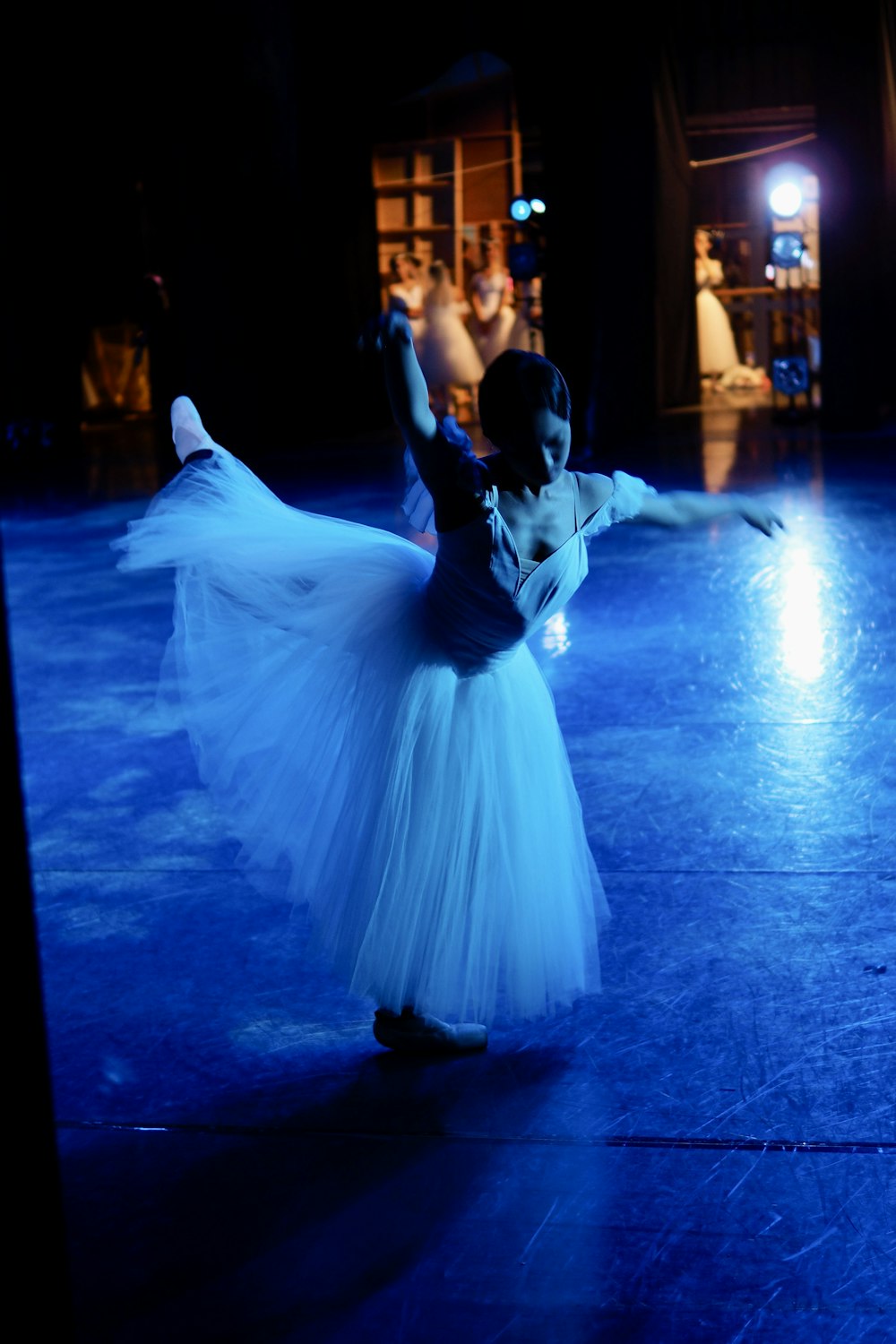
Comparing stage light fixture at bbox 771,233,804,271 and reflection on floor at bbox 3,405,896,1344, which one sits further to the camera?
stage light fixture at bbox 771,233,804,271

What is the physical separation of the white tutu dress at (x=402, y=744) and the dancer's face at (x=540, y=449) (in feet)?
0.21

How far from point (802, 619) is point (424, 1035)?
3.32m

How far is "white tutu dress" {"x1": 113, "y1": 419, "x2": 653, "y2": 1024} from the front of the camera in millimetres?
2129

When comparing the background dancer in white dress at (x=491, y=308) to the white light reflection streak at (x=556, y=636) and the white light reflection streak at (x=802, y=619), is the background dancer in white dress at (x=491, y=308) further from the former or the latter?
the white light reflection streak at (x=556, y=636)

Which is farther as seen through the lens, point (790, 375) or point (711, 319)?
point (711, 319)

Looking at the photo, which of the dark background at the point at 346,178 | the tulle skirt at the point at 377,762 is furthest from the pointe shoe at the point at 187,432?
the dark background at the point at 346,178

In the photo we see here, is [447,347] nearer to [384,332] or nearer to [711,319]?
[711,319]

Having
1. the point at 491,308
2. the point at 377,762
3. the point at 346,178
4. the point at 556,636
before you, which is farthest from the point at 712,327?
the point at 377,762

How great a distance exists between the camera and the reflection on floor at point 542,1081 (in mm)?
1714

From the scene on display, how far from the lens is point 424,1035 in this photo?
2271 millimetres

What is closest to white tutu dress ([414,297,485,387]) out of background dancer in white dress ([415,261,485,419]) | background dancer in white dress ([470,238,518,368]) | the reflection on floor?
background dancer in white dress ([415,261,485,419])

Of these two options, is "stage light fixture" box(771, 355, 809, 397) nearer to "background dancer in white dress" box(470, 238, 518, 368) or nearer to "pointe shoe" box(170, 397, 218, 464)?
"background dancer in white dress" box(470, 238, 518, 368)

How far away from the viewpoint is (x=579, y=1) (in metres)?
9.82

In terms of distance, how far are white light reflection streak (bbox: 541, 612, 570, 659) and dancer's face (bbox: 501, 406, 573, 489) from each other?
2923 millimetres
